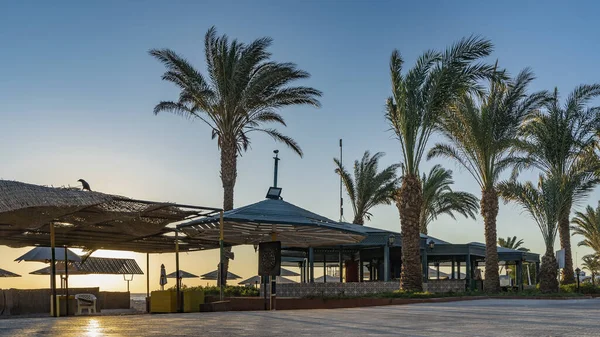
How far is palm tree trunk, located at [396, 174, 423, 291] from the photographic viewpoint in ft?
80.2

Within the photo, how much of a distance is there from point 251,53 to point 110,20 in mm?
7860

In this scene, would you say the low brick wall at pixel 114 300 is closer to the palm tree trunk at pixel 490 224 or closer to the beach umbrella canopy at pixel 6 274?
the beach umbrella canopy at pixel 6 274

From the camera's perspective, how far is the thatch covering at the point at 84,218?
13.7 metres

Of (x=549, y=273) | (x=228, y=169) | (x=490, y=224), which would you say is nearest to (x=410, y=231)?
(x=490, y=224)

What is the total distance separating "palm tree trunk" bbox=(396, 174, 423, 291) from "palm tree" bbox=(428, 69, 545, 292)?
3.77 meters

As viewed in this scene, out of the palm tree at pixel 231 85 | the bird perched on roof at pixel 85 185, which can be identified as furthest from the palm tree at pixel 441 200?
the bird perched on roof at pixel 85 185

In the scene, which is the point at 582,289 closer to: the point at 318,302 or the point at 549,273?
the point at 549,273

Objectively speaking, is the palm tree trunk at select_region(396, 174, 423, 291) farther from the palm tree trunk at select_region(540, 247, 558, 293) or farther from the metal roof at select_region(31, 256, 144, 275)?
the metal roof at select_region(31, 256, 144, 275)

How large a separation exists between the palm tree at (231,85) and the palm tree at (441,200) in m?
14.3

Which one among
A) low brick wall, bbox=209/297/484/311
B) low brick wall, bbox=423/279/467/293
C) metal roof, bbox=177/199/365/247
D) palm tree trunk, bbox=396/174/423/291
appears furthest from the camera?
low brick wall, bbox=423/279/467/293

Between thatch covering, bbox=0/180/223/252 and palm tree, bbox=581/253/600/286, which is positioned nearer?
thatch covering, bbox=0/180/223/252

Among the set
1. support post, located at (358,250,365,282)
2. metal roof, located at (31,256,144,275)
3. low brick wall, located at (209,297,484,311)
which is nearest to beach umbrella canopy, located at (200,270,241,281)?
support post, located at (358,250,365,282)

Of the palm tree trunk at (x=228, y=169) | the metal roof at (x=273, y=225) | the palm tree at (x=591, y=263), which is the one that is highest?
the palm tree trunk at (x=228, y=169)

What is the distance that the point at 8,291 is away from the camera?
838 inches
